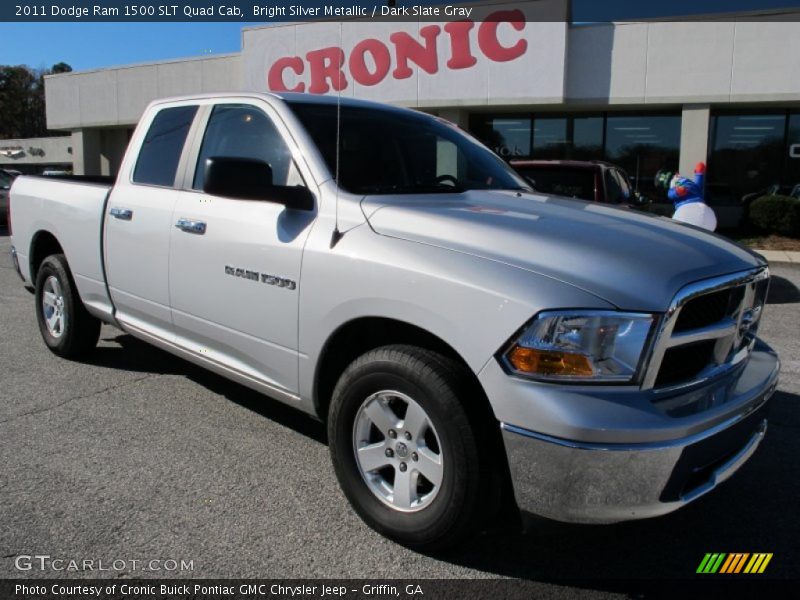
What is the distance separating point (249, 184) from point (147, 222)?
137 cm

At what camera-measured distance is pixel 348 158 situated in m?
3.43

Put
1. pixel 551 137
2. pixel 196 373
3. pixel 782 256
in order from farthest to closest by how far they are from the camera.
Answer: pixel 551 137, pixel 782 256, pixel 196 373

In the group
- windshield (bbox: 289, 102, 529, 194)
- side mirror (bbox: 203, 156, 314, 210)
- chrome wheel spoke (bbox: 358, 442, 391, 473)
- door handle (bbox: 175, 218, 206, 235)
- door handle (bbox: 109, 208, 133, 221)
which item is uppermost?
windshield (bbox: 289, 102, 529, 194)

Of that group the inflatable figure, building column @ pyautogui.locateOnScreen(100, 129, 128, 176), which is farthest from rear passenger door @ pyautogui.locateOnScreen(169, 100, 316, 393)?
building column @ pyautogui.locateOnScreen(100, 129, 128, 176)

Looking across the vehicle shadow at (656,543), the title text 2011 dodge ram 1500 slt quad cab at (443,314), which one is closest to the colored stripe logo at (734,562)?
the vehicle shadow at (656,543)

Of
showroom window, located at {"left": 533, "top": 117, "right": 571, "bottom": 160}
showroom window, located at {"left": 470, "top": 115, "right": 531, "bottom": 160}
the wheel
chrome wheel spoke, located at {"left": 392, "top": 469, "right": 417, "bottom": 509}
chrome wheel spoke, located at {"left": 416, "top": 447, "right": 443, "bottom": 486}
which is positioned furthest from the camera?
showroom window, located at {"left": 470, "top": 115, "right": 531, "bottom": 160}

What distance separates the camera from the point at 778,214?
14.0m

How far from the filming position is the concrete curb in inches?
468

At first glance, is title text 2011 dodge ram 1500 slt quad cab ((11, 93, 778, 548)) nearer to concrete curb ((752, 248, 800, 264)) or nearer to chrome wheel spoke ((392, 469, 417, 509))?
chrome wheel spoke ((392, 469, 417, 509))

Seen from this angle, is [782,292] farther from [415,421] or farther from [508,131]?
[508,131]

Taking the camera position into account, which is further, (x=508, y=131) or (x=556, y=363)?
(x=508, y=131)

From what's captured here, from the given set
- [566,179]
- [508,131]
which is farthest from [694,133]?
[566,179]

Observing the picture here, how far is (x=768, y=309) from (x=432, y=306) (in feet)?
22.2

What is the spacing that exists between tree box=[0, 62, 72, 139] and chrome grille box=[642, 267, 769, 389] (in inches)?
3731
